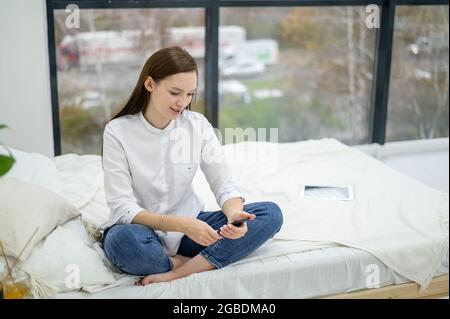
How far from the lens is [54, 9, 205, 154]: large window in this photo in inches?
77.4

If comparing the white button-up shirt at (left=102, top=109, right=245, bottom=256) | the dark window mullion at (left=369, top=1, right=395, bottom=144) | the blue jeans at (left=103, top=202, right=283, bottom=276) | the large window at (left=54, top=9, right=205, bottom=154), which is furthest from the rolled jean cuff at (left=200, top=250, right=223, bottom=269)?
the dark window mullion at (left=369, top=1, right=395, bottom=144)

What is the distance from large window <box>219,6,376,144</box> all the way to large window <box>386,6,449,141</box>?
162 millimetres

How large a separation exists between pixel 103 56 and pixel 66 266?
32.4 inches

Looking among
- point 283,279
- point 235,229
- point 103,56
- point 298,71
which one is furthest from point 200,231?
point 298,71

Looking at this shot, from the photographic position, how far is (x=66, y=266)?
66.8 inches

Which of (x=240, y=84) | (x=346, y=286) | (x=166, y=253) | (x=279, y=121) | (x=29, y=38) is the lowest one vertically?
(x=346, y=286)

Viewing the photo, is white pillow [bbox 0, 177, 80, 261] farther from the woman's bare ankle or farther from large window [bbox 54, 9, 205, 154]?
the woman's bare ankle

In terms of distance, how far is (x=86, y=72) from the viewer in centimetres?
212

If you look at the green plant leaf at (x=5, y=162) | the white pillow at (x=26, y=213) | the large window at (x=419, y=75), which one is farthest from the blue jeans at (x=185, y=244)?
the large window at (x=419, y=75)

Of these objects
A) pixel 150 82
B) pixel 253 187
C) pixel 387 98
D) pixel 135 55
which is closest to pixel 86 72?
pixel 135 55

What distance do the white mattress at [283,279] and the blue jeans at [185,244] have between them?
4 centimetres

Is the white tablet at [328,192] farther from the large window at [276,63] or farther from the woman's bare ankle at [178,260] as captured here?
the woman's bare ankle at [178,260]

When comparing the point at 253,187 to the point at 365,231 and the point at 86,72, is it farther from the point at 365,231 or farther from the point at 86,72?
the point at 86,72

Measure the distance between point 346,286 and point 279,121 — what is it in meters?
0.85
